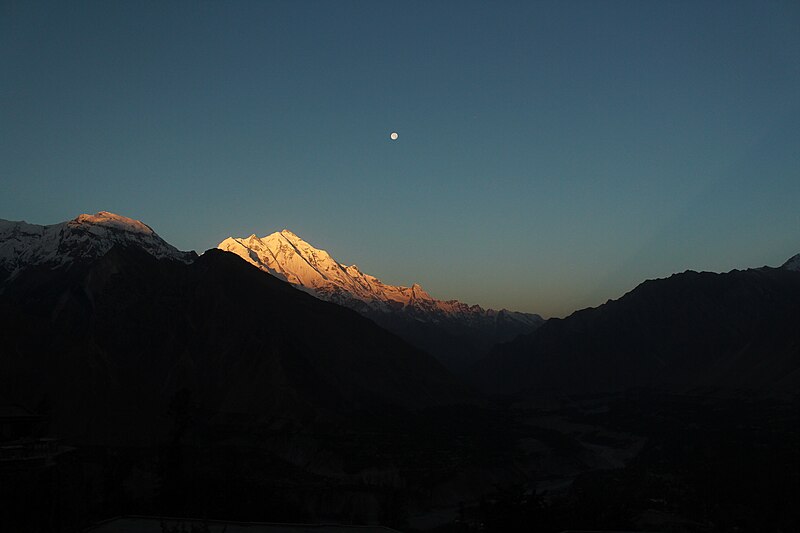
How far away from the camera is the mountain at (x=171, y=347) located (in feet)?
350

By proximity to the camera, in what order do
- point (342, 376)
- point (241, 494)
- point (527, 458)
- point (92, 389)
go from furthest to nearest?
point (342, 376)
point (527, 458)
point (92, 389)
point (241, 494)

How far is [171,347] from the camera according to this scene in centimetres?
14825

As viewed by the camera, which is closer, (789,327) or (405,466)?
(405,466)

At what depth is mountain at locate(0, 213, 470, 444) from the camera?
350 ft

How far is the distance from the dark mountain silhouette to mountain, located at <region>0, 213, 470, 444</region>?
0.30 metres

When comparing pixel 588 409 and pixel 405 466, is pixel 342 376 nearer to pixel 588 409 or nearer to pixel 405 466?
pixel 405 466

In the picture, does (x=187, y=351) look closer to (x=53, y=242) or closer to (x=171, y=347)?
(x=171, y=347)

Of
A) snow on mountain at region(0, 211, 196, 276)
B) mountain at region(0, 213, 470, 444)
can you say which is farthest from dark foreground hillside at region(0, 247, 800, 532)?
snow on mountain at region(0, 211, 196, 276)

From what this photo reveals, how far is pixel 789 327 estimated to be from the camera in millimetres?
185375

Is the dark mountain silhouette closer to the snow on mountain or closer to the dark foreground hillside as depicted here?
the dark foreground hillside

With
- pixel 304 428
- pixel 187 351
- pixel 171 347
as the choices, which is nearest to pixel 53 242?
pixel 171 347

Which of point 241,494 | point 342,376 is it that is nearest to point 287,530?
point 241,494

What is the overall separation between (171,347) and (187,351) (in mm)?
4252

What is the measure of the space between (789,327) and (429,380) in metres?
100
